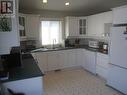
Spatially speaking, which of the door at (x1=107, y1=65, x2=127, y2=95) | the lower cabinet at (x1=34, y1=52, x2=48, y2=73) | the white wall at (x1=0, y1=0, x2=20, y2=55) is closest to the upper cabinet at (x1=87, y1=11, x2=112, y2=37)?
the door at (x1=107, y1=65, x2=127, y2=95)

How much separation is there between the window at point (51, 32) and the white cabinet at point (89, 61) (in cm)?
134

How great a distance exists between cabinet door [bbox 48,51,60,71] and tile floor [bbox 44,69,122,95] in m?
0.21

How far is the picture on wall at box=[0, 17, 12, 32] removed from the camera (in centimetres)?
237

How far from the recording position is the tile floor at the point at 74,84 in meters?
3.37

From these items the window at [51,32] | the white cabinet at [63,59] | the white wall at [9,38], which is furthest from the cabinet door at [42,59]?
the white wall at [9,38]

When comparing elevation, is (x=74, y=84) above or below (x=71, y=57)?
below

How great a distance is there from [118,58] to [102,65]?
0.99 metres

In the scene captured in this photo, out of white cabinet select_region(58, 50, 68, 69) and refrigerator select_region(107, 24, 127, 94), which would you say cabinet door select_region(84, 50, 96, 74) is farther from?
refrigerator select_region(107, 24, 127, 94)

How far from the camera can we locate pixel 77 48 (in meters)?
5.03

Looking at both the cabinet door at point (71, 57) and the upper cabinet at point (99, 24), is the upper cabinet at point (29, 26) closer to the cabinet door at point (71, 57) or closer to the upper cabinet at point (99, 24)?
the cabinet door at point (71, 57)

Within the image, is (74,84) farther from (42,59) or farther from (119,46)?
(119,46)

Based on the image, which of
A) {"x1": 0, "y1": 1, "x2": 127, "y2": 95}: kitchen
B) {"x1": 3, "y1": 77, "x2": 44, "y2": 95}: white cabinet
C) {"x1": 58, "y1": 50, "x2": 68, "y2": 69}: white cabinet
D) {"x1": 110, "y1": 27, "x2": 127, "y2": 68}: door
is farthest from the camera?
{"x1": 58, "y1": 50, "x2": 68, "y2": 69}: white cabinet

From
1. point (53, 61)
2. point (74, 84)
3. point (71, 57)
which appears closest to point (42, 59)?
point (53, 61)

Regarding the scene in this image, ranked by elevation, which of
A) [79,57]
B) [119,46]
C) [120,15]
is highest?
[120,15]
